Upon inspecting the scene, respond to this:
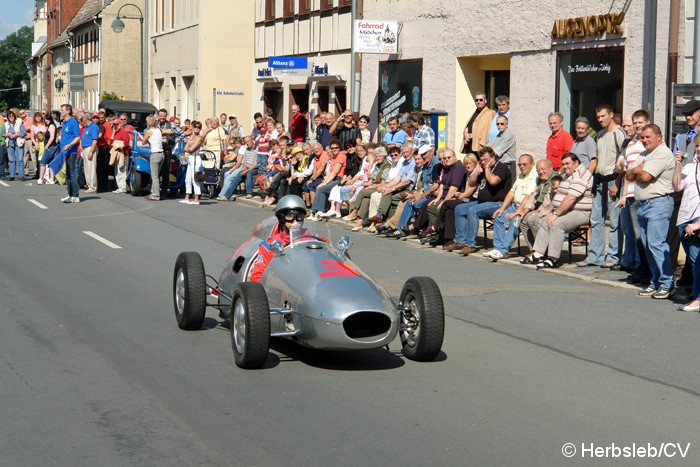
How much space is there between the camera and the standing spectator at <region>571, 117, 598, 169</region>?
15703 mm

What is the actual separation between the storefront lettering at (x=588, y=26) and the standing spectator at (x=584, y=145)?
428 centimetres

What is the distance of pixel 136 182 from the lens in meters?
25.8

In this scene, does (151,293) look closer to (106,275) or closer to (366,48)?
(106,275)

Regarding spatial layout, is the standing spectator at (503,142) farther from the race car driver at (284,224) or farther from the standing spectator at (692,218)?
the race car driver at (284,224)

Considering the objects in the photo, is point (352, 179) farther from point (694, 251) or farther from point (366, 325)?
point (366, 325)

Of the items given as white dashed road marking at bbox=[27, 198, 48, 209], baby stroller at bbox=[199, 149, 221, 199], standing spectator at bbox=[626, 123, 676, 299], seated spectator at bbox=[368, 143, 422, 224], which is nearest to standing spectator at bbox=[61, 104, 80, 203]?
white dashed road marking at bbox=[27, 198, 48, 209]

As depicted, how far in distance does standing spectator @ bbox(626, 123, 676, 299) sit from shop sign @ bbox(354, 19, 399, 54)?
14.6 meters

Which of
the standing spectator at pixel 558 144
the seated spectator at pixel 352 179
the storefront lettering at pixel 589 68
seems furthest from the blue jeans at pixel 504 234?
the storefront lettering at pixel 589 68

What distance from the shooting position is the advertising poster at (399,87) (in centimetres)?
2720

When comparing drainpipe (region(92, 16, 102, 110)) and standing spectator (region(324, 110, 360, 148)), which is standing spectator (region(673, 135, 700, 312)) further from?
drainpipe (region(92, 16, 102, 110))

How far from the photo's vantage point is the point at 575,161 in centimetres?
1482

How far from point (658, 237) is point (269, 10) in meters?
27.9

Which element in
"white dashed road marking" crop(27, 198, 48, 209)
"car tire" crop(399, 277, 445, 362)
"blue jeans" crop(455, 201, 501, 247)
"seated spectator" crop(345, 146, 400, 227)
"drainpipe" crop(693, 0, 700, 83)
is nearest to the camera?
"car tire" crop(399, 277, 445, 362)

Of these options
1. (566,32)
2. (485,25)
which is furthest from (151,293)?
(485,25)
